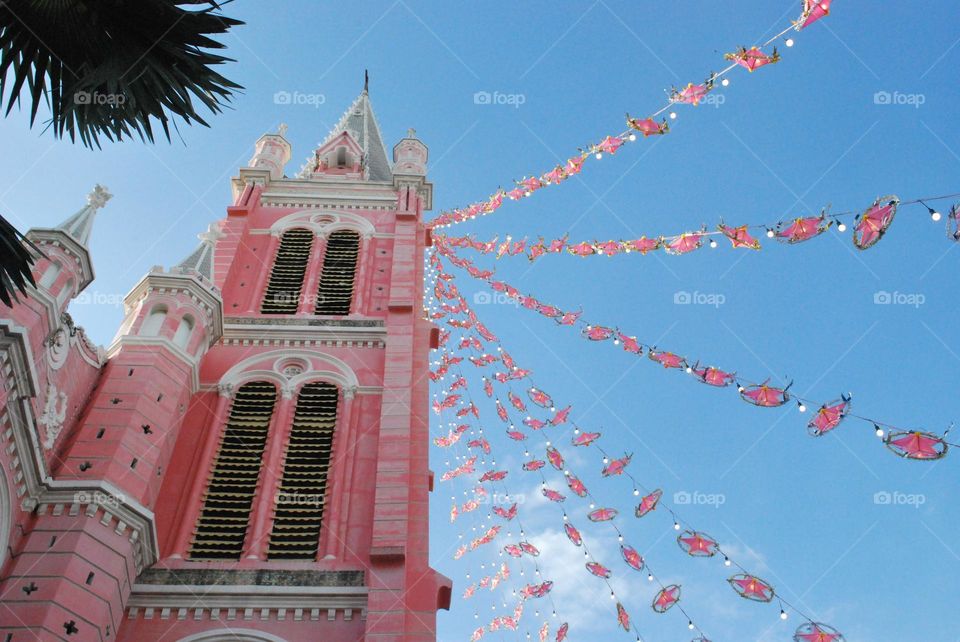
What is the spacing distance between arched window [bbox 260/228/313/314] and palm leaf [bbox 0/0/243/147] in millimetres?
12462

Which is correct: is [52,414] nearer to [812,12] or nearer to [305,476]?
[305,476]

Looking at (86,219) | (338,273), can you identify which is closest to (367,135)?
(338,273)

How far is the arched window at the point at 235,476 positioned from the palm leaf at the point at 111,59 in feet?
26.7

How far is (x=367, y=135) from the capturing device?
37.3 metres

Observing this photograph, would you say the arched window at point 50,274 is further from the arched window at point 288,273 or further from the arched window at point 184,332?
the arched window at point 288,273

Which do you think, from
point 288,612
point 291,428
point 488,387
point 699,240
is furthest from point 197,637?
point 699,240

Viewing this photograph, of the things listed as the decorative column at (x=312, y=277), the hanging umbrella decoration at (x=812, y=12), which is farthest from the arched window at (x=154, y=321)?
the hanging umbrella decoration at (x=812, y=12)

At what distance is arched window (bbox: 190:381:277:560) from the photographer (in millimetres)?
16625

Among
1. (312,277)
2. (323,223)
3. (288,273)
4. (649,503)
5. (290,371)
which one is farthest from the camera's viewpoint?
(323,223)

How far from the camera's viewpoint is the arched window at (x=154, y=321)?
61.6ft

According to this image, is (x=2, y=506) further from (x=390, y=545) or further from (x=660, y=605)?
(x=660, y=605)

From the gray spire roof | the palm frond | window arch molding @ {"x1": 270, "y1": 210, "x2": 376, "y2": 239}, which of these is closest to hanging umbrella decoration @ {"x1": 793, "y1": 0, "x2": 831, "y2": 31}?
the palm frond

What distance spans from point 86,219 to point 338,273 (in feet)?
28.7

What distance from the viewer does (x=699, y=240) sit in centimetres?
1409
